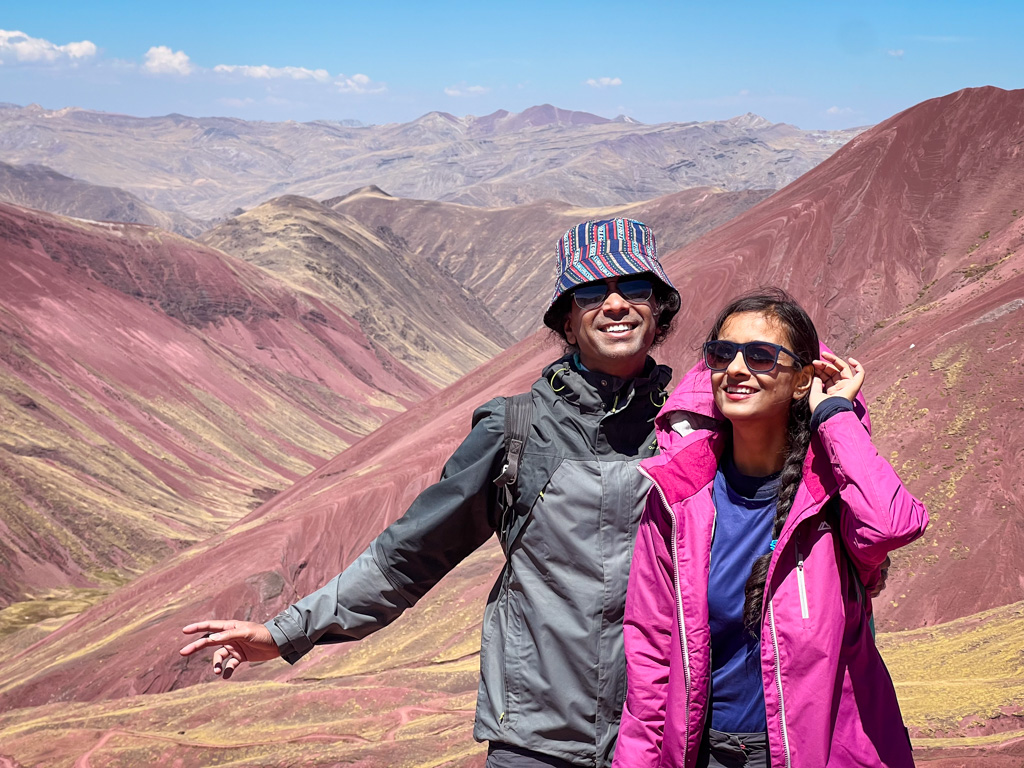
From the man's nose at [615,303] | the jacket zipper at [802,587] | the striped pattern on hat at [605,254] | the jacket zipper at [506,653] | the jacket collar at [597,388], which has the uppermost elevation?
the striped pattern on hat at [605,254]

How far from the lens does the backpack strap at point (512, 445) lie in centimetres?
294

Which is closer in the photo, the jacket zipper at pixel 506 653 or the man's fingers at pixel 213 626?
the jacket zipper at pixel 506 653

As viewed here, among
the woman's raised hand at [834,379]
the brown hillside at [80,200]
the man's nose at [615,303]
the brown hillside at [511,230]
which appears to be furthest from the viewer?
the brown hillside at [80,200]

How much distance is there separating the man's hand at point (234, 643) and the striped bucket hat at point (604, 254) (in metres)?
1.39

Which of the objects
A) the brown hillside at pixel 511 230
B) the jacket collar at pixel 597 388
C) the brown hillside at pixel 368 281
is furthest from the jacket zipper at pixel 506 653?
the brown hillside at pixel 511 230

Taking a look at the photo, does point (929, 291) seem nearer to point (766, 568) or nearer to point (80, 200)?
point (766, 568)

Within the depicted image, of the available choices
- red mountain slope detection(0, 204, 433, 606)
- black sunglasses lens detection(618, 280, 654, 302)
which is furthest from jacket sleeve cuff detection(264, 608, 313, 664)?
red mountain slope detection(0, 204, 433, 606)

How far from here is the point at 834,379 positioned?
2.84m

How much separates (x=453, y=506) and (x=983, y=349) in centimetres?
1136

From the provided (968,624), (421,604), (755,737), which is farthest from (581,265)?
(421,604)

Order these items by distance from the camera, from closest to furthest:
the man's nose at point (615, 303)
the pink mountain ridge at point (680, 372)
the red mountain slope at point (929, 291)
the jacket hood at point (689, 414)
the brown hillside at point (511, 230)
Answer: the jacket hood at point (689, 414) < the man's nose at point (615, 303) < the pink mountain ridge at point (680, 372) < the red mountain slope at point (929, 291) < the brown hillside at point (511, 230)

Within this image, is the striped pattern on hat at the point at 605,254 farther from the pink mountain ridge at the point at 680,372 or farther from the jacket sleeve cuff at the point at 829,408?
the pink mountain ridge at the point at 680,372

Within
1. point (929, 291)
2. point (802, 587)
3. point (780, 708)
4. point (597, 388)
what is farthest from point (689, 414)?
point (929, 291)

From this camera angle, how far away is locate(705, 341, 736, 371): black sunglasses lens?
2.84 metres
